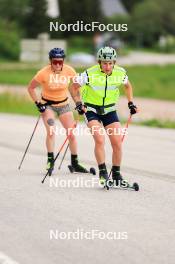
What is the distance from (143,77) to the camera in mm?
51938

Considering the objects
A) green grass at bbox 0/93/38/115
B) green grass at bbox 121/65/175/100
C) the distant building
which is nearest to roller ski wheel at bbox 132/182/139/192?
green grass at bbox 0/93/38/115

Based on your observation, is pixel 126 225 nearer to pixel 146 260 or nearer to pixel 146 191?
pixel 146 260

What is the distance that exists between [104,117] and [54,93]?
1.65m

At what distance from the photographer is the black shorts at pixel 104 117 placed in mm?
12844

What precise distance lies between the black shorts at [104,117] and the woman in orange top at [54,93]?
1.16m

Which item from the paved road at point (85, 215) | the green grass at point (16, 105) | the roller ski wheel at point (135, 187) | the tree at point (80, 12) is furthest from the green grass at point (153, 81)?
the tree at point (80, 12)

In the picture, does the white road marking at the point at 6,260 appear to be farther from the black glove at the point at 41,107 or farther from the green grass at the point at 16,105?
the green grass at the point at 16,105

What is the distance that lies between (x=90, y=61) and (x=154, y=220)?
185 ft

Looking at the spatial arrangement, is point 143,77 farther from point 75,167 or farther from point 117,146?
point 117,146

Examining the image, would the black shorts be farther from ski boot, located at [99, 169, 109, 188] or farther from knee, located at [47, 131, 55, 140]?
knee, located at [47, 131, 55, 140]

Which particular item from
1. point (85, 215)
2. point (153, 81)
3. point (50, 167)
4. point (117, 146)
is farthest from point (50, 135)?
point (153, 81)

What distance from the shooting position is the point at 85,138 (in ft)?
68.3

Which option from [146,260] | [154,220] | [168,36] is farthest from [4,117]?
[168,36]

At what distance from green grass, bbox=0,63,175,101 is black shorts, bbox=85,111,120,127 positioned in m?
25.7
